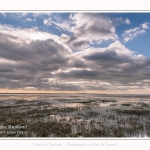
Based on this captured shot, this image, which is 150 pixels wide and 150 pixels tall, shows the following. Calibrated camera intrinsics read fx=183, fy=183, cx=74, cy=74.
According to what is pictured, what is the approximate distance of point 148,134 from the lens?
13.6 metres

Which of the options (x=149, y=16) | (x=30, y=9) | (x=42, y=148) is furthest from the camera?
(x=149, y=16)

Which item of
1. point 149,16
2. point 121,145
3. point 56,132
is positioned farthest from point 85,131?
point 149,16

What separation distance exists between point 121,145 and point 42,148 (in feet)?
16.2

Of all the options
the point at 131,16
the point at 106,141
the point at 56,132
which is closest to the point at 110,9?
the point at 131,16

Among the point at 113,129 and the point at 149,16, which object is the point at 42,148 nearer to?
the point at 113,129

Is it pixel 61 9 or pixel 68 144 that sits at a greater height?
pixel 61 9

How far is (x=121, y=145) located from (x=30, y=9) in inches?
440

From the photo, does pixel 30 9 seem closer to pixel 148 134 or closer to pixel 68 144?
pixel 68 144

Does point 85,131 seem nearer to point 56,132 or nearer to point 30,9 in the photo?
point 56,132

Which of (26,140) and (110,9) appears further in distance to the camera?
(110,9)

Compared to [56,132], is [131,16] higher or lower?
higher

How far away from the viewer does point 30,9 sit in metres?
13.3

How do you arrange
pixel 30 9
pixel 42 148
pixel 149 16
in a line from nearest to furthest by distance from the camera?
pixel 42 148
pixel 30 9
pixel 149 16

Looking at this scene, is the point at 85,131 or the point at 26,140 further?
the point at 85,131
